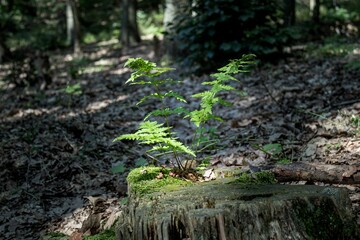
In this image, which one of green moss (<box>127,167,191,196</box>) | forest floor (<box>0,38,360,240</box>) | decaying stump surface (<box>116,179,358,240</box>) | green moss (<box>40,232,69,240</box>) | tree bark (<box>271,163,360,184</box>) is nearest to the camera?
decaying stump surface (<box>116,179,358,240</box>)

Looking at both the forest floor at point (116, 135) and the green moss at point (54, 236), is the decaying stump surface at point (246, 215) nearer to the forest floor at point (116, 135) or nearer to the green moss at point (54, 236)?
the forest floor at point (116, 135)

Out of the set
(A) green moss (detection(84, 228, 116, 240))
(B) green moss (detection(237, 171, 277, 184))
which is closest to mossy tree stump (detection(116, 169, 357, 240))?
(B) green moss (detection(237, 171, 277, 184))

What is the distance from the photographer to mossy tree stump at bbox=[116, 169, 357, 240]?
2156mm

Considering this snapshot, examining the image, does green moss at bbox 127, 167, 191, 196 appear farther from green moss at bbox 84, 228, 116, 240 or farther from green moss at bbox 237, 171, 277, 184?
green moss at bbox 84, 228, 116, 240

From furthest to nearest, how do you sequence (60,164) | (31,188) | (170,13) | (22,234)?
(170,13)
(60,164)
(31,188)
(22,234)

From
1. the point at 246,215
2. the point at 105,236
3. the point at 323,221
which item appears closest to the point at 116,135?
the point at 105,236

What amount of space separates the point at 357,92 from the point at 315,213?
163 inches

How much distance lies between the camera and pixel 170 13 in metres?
11.9

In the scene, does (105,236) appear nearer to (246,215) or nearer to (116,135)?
(246,215)

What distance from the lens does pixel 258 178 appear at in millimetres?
2834

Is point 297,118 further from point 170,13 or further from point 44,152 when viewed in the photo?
point 170,13

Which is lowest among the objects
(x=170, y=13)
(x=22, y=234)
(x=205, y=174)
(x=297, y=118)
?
(x=22, y=234)

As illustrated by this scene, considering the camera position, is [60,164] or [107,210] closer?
[107,210]

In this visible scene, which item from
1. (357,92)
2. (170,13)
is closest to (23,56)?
(170,13)
